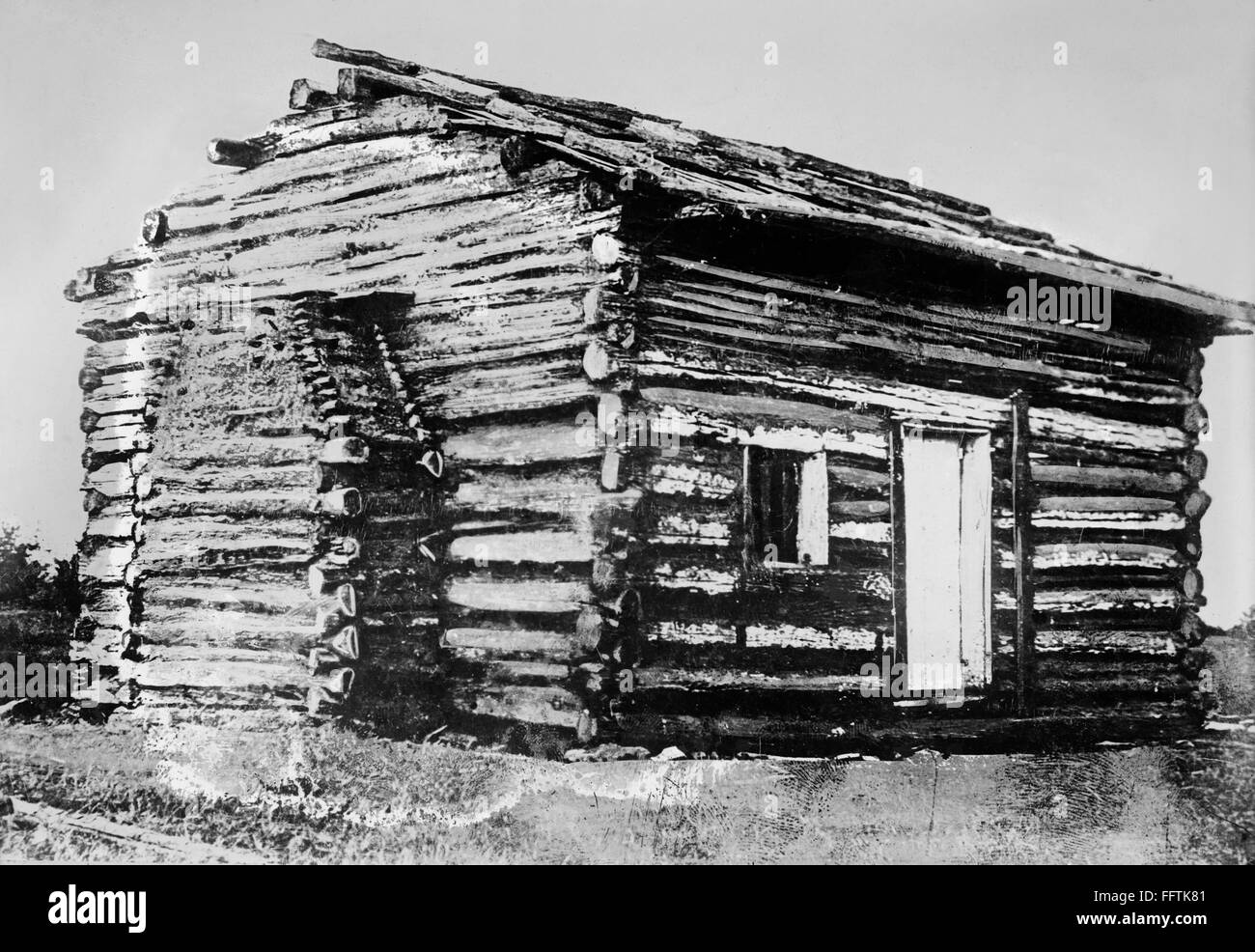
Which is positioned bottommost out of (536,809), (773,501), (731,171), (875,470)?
(536,809)

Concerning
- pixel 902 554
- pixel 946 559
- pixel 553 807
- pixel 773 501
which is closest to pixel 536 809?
pixel 553 807

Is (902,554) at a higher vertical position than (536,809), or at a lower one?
higher

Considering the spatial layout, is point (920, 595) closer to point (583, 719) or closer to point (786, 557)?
point (786, 557)

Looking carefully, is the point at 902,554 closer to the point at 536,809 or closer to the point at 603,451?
the point at 603,451

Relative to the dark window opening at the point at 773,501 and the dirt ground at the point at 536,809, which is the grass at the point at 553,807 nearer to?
the dirt ground at the point at 536,809

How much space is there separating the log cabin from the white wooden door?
31mm

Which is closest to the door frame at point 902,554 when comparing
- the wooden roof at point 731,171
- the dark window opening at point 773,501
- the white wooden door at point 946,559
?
the white wooden door at point 946,559

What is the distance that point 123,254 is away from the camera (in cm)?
1041

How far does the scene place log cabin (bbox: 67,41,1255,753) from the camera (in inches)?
322

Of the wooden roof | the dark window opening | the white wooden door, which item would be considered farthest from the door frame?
the wooden roof

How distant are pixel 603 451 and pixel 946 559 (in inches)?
130

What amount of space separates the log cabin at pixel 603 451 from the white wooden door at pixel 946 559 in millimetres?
31

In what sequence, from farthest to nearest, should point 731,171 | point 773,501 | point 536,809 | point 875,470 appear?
point 731,171, point 875,470, point 773,501, point 536,809

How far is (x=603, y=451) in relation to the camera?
26.4ft
